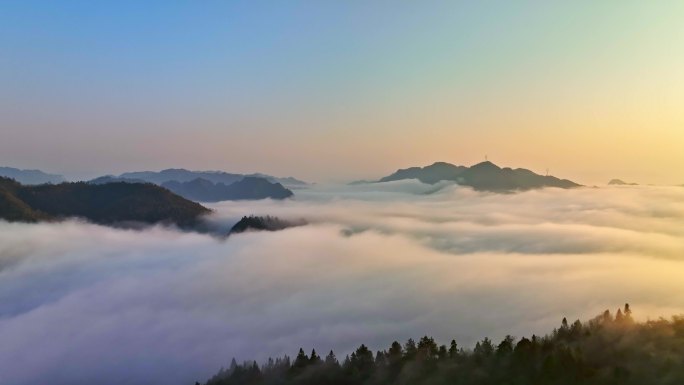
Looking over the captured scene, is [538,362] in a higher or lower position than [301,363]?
higher

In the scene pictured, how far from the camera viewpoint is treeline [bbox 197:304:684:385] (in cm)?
10981

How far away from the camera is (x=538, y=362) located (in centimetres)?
11625

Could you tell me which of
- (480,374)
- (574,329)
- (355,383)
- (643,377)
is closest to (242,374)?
(355,383)

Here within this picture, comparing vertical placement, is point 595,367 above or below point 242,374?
above

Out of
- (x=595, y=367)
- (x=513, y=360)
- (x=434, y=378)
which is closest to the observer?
(x=595, y=367)

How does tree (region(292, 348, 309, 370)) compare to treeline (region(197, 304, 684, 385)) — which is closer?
treeline (region(197, 304, 684, 385))

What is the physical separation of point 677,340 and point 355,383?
85.8 metres

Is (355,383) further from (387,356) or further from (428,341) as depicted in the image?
(428,341)

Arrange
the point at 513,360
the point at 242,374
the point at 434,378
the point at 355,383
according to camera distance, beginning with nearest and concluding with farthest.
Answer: the point at 513,360
the point at 434,378
the point at 355,383
the point at 242,374

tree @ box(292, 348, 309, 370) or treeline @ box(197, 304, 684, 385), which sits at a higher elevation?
treeline @ box(197, 304, 684, 385)

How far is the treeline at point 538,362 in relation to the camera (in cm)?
10981

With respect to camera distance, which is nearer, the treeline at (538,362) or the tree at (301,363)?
the treeline at (538,362)

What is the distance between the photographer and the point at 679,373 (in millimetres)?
106875

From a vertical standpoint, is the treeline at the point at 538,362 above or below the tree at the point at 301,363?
above
